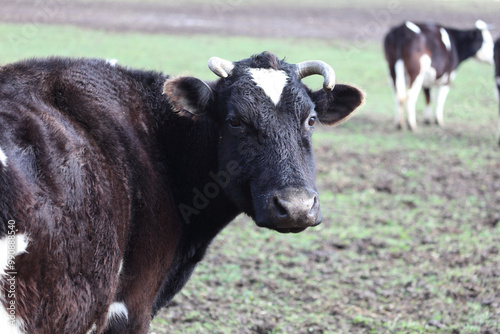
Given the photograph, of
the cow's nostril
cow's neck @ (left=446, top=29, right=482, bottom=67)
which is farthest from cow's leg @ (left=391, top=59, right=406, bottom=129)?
the cow's nostril

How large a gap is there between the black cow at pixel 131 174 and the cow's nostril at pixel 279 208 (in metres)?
0.01

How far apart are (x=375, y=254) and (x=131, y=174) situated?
12.9 feet

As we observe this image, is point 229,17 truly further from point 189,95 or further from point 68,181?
point 68,181

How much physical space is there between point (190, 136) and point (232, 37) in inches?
884

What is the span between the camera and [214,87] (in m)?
3.85

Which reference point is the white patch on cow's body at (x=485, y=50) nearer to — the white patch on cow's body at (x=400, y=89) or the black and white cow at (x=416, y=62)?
the black and white cow at (x=416, y=62)

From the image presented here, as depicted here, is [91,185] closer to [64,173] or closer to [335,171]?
[64,173]

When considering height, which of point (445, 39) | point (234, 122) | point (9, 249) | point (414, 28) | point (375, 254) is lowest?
point (445, 39)

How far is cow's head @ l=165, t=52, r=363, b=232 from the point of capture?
3.32 meters

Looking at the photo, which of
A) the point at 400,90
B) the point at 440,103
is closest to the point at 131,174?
the point at 400,90

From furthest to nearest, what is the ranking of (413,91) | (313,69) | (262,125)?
(413,91), (313,69), (262,125)

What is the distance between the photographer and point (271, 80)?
3.62 metres

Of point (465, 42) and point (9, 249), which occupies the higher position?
point (9, 249)

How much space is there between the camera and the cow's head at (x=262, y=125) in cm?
332
